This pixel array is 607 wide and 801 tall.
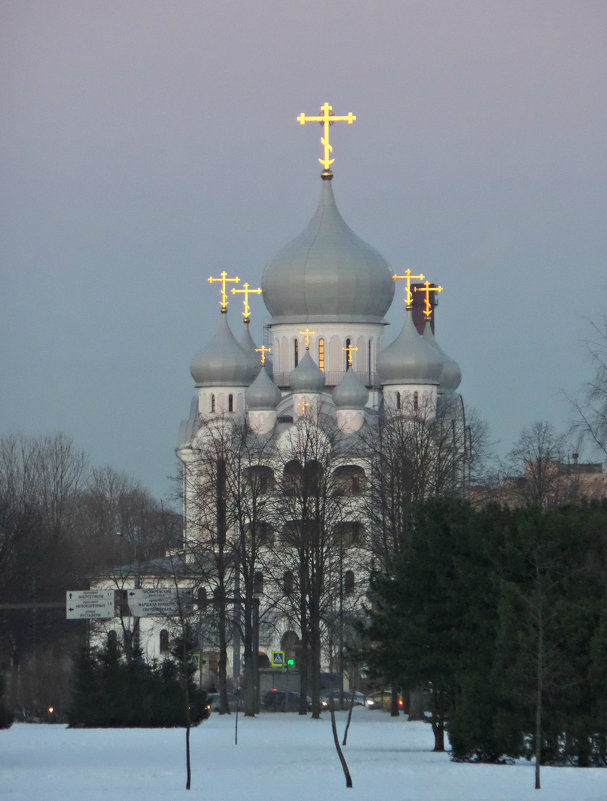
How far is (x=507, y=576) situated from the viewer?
36750 mm

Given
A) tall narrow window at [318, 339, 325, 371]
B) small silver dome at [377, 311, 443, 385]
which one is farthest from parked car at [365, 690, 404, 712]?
tall narrow window at [318, 339, 325, 371]

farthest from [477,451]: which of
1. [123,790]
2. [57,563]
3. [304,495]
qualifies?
[123,790]

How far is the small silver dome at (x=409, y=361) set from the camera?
8694 cm

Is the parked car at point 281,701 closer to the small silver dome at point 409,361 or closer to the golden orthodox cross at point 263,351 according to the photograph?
the small silver dome at point 409,361

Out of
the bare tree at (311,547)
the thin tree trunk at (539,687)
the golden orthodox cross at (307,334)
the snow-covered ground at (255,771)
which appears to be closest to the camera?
the snow-covered ground at (255,771)

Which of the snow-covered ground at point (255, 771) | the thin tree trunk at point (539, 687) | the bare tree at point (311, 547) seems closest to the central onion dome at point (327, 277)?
the bare tree at point (311, 547)

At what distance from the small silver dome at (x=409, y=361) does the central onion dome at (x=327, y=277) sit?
17.6 feet

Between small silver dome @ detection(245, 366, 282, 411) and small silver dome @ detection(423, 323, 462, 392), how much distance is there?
9585 mm

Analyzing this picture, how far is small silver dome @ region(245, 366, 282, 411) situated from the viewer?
287 feet

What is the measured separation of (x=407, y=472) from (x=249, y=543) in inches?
204

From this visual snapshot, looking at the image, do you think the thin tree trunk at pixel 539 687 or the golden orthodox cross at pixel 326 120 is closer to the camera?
the thin tree trunk at pixel 539 687

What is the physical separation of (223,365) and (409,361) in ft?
27.8

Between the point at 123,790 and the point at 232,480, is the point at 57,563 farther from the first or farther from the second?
the point at 123,790

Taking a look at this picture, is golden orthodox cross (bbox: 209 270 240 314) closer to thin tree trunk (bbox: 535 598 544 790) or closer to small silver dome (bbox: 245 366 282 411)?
small silver dome (bbox: 245 366 282 411)
